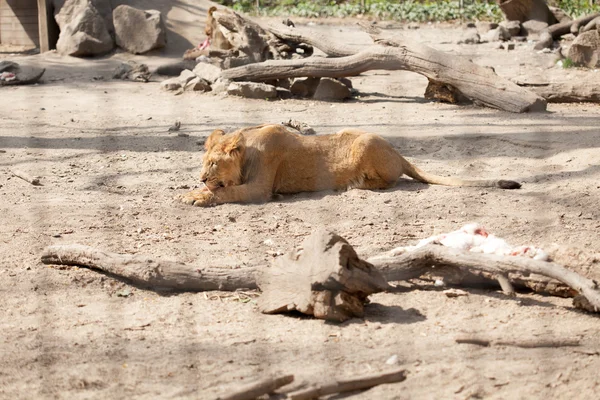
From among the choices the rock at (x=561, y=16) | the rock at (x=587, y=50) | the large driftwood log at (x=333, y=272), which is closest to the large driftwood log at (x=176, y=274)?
the large driftwood log at (x=333, y=272)

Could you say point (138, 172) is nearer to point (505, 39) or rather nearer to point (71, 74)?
point (71, 74)

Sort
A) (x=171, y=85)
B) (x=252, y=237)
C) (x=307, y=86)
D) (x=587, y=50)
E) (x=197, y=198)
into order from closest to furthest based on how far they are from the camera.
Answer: (x=252, y=237) < (x=197, y=198) < (x=307, y=86) < (x=171, y=85) < (x=587, y=50)

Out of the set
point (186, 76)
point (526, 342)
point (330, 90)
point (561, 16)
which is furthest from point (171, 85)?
point (561, 16)

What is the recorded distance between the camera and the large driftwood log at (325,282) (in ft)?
14.5

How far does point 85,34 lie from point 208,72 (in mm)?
3997

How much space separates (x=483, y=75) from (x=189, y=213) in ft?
16.9

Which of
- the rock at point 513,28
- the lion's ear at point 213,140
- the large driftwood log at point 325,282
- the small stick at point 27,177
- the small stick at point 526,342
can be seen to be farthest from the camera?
the rock at point 513,28

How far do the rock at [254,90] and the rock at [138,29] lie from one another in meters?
4.53

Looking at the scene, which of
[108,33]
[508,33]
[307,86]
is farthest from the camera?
[508,33]

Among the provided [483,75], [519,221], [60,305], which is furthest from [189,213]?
[483,75]

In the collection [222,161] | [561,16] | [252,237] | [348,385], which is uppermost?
[561,16]

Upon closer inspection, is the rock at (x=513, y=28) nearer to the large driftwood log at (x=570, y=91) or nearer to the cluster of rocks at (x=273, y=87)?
the cluster of rocks at (x=273, y=87)

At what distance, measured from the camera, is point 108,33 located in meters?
16.0

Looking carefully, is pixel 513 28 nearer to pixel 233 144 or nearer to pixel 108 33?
pixel 108 33
